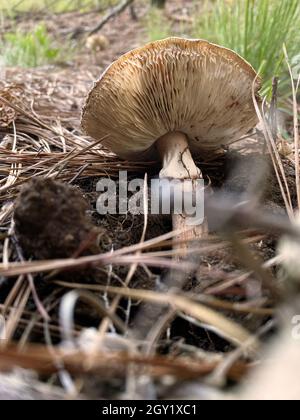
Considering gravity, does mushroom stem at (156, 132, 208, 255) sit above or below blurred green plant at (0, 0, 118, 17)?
below

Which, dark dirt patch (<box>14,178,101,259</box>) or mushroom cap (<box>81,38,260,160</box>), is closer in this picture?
dark dirt patch (<box>14,178,101,259</box>)

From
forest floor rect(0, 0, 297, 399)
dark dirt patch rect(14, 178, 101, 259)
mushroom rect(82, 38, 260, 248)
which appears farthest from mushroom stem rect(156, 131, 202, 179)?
dark dirt patch rect(14, 178, 101, 259)

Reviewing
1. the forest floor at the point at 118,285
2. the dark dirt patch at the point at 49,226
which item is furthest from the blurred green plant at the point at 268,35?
the dark dirt patch at the point at 49,226

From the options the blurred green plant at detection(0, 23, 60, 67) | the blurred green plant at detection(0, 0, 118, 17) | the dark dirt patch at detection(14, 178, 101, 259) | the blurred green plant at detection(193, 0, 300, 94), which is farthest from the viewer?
the blurred green plant at detection(0, 0, 118, 17)

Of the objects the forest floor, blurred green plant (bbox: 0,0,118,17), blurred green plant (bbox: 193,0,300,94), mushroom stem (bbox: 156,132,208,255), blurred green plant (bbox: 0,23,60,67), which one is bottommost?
the forest floor

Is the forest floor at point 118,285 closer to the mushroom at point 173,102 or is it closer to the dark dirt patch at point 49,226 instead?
the dark dirt patch at point 49,226

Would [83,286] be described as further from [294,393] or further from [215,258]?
[294,393]

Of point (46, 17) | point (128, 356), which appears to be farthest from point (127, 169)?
point (46, 17)

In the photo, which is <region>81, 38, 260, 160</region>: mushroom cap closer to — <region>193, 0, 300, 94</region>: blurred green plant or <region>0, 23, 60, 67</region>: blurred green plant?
<region>193, 0, 300, 94</region>: blurred green plant
